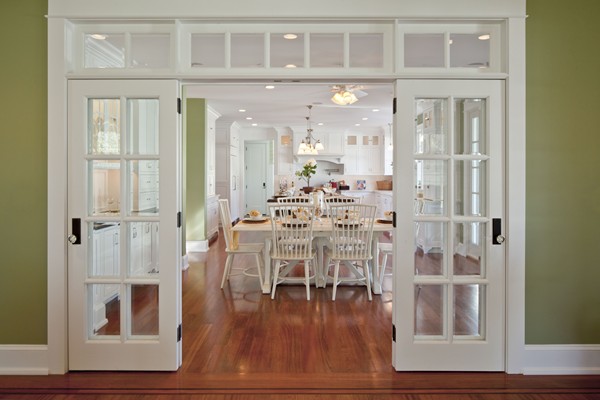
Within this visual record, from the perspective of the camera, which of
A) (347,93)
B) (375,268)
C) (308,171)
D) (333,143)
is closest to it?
(375,268)

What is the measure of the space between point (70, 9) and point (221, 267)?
4048 millimetres

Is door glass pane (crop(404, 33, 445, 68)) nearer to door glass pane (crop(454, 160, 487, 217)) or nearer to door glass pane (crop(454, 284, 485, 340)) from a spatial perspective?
door glass pane (crop(454, 160, 487, 217))

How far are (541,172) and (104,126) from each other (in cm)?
297

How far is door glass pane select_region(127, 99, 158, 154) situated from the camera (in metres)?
2.70

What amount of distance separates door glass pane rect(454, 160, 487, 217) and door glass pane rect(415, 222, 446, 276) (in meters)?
0.18

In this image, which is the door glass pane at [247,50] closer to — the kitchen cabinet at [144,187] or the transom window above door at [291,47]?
the transom window above door at [291,47]

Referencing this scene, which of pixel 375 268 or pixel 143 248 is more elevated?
pixel 143 248

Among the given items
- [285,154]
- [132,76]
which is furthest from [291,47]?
[285,154]

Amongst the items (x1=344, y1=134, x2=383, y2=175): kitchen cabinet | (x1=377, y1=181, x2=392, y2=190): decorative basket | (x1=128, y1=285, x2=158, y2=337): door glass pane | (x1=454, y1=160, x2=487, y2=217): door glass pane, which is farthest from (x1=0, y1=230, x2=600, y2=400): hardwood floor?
(x1=344, y1=134, x2=383, y2=175): kitchen cabinet

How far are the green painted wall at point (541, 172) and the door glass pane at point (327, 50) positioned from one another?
4.15ft

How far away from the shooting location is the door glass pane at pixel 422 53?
2.70 meters

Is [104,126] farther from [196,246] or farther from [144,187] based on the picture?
[196,246]

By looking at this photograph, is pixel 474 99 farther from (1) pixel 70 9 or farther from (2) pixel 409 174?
(1) pixel 70 9

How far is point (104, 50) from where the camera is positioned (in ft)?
9.22
